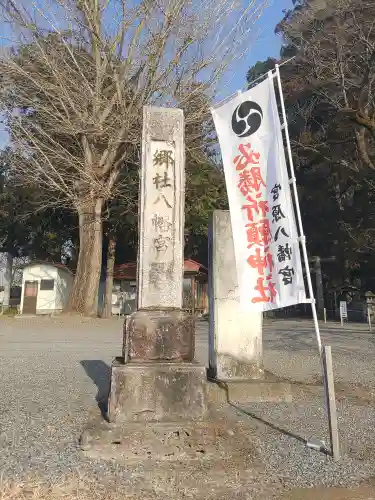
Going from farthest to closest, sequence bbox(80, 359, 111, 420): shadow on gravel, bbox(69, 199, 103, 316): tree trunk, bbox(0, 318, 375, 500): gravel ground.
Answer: bbox(69, 199, 103, 316): tree trunk, bbox(80, 359, 111, 420): shadow on gravel, bbox(0, 318, 375, 500): gravel ground

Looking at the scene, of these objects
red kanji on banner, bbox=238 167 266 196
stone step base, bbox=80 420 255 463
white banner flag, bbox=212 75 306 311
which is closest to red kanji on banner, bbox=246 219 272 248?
white banner flag, bbox=212 75 306 311

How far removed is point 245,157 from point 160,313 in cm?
189

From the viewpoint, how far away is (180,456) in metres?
3.72

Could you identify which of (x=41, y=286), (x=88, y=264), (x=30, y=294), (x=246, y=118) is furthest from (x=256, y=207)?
(x=30, y=294)

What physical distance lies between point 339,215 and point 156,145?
75.4 feet

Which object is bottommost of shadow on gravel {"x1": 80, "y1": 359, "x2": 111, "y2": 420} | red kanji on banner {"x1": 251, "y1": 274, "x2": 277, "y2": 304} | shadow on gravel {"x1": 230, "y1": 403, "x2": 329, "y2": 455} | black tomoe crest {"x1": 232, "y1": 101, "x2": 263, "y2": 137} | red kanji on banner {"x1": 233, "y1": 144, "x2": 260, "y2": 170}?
shadow on gravel {"x1": 230, "y1": 403, "x2": 329, "y2": 455}

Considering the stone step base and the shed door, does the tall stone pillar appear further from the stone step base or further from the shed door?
the shed door

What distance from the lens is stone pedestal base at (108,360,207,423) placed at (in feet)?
13.8

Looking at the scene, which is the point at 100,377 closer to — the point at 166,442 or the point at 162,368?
the point at 162,368

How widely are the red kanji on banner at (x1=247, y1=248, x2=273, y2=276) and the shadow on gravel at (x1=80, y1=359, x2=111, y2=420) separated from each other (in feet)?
6.95

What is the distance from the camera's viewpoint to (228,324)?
20.5 feet

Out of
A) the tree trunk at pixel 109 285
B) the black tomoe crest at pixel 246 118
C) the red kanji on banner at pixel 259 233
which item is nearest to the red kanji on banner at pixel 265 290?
the red kanji on banner at pixel 259 233

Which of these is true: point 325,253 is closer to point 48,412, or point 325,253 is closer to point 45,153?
point 45,153

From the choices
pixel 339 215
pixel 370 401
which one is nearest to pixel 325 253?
pixel 339 215
